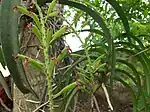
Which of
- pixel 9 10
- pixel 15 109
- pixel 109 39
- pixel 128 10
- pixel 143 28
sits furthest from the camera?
pixel 128 10

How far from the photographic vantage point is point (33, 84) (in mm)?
820

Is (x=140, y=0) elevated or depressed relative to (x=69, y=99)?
elevated

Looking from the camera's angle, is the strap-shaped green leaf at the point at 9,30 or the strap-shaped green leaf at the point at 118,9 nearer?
the strap-shaped green leaf at the point at 9,30

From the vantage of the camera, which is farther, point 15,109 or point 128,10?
point 128,10

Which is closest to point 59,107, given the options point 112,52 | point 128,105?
point 112,52

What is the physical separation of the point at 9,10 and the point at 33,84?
272mm

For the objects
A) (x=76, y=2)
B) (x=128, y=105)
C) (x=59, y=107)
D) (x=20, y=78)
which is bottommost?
(x=128, y=105)

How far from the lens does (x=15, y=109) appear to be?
84 centimetres

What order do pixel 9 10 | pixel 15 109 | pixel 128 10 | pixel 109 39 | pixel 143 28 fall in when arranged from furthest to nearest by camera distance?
pixel 128 10, pixel 143 28, pixel 15 109, pixel 109 39, pixel 9 10

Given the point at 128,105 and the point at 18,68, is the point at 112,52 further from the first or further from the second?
the point at 128,105

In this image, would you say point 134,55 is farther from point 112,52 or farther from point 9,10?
point 9,10

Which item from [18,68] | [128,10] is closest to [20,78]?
[18,68]

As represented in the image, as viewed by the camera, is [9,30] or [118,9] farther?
[118,9]

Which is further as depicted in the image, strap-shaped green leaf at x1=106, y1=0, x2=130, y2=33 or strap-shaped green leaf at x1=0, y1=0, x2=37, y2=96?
strap-shaped green leaf at x1=106, y1=0, x2=130, y2=33
